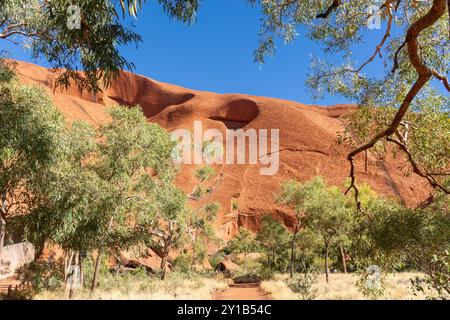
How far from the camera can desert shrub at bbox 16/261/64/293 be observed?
1461 cm

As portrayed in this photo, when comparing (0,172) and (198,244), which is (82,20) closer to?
(0,172)

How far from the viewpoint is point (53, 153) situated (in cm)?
967

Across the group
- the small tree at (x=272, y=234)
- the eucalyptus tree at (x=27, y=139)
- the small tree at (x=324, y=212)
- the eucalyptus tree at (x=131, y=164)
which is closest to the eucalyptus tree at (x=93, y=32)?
the eucalyptus tree at (x=27, y=139)

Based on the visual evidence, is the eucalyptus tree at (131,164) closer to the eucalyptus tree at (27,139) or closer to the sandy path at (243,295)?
the eucalyptus tree at (27,139)

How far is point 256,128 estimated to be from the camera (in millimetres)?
57875

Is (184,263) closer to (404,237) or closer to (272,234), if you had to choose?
(272,234)

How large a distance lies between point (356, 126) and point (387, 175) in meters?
43.1

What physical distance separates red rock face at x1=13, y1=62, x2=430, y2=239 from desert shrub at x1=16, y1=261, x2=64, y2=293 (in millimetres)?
24132

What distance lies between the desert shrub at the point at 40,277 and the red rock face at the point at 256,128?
24132 mm

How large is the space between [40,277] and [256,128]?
4560 centimetres

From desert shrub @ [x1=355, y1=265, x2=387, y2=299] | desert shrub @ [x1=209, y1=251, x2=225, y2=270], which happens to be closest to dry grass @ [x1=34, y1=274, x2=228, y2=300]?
desert shrub @ [x1=355, y1=265, x2=387, y2=299]

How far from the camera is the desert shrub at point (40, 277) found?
14609 mm

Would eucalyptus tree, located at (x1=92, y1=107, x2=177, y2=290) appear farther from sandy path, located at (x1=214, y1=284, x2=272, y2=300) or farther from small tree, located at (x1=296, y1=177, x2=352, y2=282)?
small tree, located at (x1=296, y1=177, x2=352, y2=282)
